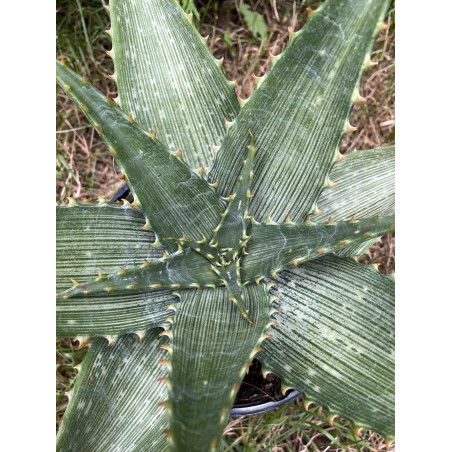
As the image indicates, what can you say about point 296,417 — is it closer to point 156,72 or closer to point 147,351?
point 147,351

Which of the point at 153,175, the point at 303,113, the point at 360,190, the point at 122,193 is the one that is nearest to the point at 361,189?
the point at 360,190

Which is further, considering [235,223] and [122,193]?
[122,193]

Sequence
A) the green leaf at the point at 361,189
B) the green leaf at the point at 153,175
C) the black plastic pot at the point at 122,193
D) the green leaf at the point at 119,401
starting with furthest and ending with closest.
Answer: the black plastic pot at the point at 122,193
the green leaf at the point at 361,189
the green leaf at the point at 119,401
the green leaf at the point at 153,175

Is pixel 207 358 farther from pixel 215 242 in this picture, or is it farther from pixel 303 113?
pixel 303 113

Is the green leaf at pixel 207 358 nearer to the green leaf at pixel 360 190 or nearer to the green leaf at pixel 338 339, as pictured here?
the green leaf at pixel 338 339

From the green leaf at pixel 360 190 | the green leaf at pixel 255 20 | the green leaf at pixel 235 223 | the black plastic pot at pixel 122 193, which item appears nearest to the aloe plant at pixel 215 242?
the green leaf at pixel 235 223

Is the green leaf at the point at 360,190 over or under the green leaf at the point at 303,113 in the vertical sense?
under
